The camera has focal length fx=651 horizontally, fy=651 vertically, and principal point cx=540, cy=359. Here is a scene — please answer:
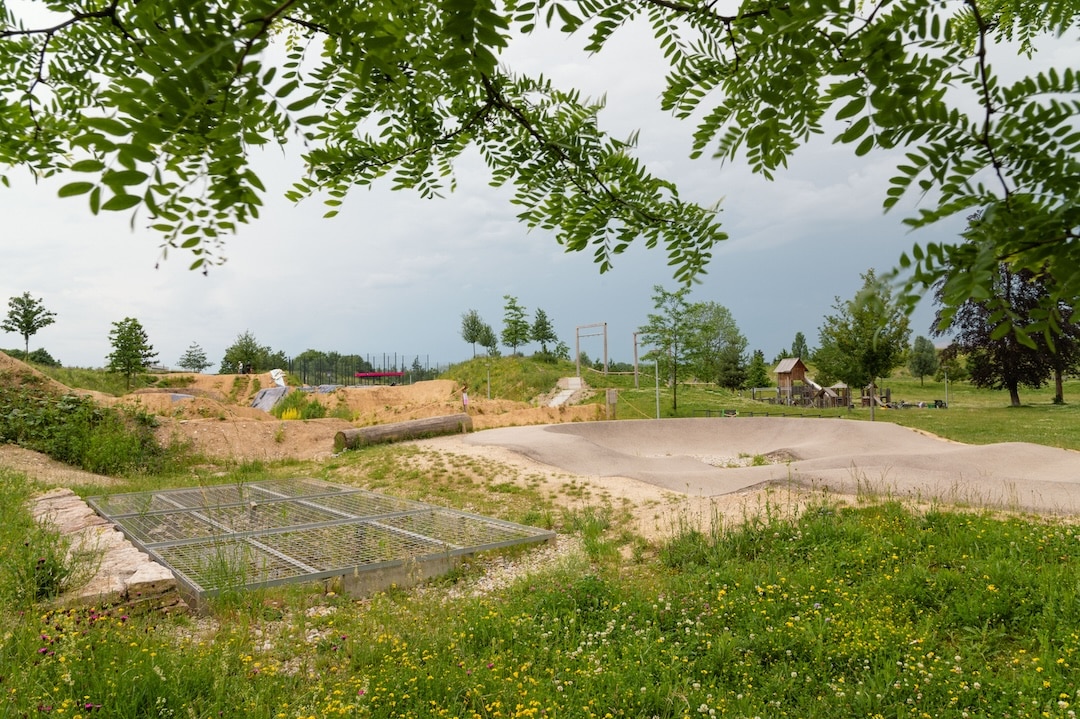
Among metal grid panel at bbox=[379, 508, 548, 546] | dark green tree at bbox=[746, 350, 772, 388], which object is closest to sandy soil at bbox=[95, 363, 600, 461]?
metal grid panel at bbox=[379, 508, 548, 546]

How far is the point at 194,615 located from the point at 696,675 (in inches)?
133

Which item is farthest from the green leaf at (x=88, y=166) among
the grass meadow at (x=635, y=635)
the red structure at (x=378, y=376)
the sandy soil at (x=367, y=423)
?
the red structure at (x=378, y=376)

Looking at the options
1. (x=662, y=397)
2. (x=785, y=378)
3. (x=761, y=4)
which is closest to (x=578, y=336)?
(x=662, y=397)

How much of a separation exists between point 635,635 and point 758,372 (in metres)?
40.7

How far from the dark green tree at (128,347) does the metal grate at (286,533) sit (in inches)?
619

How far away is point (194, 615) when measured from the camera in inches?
177

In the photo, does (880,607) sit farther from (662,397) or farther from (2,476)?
(662,397)

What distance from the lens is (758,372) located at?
42.3 metres

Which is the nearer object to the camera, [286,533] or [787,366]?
[286,533]

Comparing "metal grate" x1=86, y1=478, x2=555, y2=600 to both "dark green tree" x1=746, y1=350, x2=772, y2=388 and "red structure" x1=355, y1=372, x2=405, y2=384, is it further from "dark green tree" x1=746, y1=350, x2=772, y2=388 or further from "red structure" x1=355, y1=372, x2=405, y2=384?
"dark green tree" x1=746, y1=350, x2=772, y2=388

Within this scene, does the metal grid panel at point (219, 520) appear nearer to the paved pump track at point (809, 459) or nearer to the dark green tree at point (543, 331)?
the paved pump track at point (809, 459)

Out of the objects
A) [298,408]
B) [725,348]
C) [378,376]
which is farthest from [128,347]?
[725,348]

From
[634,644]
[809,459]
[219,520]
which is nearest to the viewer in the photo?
[634,644]

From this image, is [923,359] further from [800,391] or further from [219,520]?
[219,520]
